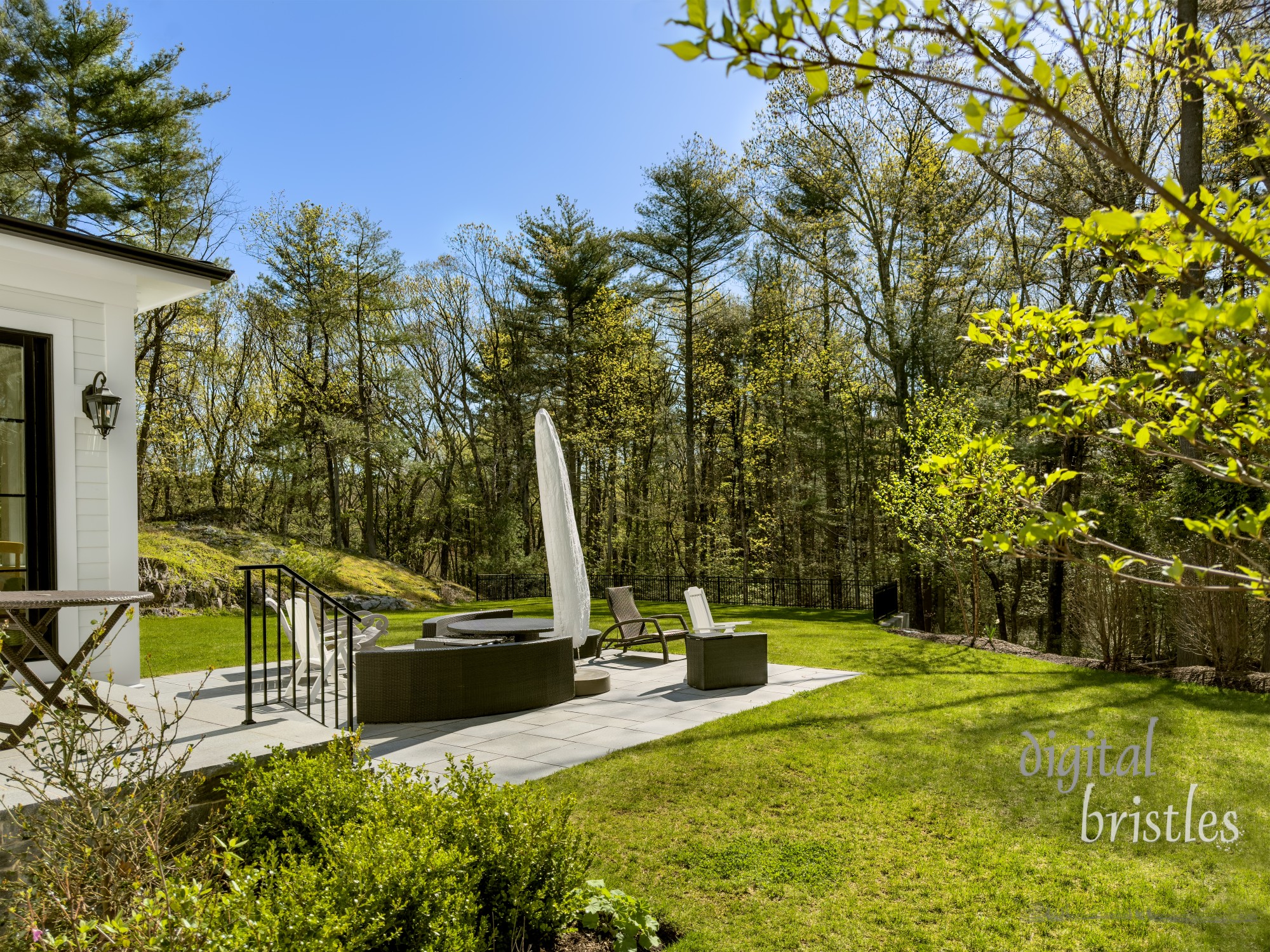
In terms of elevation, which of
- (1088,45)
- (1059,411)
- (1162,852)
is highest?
(1088,45)

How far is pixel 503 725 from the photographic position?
20.0 ft

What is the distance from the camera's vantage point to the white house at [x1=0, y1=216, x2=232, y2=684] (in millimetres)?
5453

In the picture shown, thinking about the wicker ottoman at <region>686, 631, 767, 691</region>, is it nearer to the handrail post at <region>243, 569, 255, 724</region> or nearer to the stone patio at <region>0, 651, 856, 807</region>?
the stone patio at <region>0, 651, 856, 807</region>

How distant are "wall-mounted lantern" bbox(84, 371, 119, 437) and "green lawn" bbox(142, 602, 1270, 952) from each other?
13.3 ft

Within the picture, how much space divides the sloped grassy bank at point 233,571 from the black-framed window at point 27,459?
21.2 feet

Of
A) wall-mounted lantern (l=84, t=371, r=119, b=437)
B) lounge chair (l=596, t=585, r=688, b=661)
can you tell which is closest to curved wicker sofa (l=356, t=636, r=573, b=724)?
lounge chair (l=596, t=585, r=688, b=661)

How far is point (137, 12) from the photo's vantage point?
48.2 ft

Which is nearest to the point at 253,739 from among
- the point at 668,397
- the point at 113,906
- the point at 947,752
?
the point at 113,906

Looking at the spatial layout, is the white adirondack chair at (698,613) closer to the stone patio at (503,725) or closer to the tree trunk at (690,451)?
the stone patio at (503,725)

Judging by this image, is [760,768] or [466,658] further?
[466,658]

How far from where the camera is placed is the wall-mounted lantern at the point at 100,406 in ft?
18.7

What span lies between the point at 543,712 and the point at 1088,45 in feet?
19.3

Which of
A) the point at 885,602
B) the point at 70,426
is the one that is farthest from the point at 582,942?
the point at 885,602

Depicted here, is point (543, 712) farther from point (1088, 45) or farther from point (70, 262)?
point (1088, 45)
